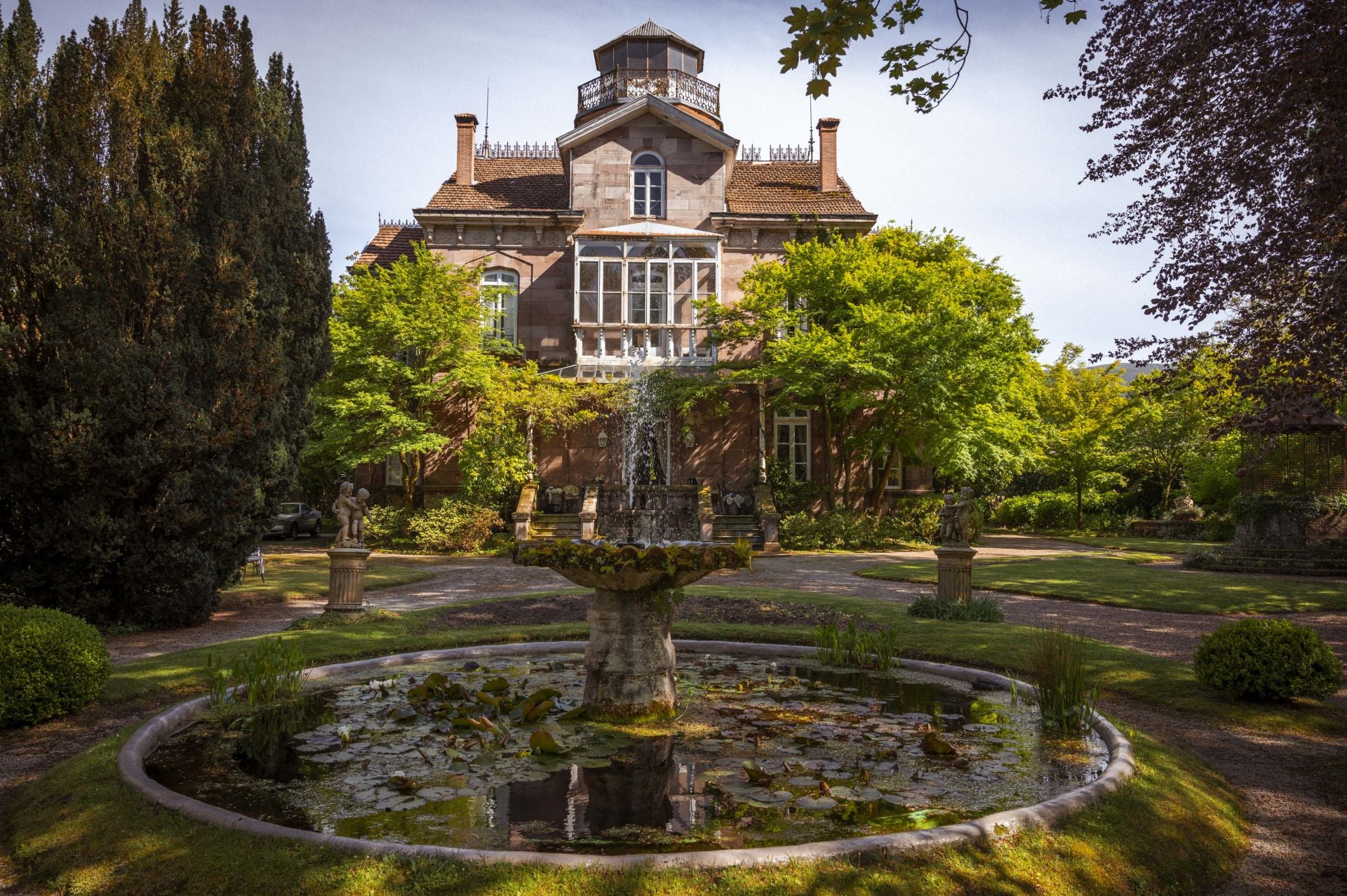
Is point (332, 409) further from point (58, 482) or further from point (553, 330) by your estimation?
point (58, 482)

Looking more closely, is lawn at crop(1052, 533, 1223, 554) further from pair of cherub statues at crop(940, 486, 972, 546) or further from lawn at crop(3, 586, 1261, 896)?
lawn at crop(3, 586, 1261, 896)

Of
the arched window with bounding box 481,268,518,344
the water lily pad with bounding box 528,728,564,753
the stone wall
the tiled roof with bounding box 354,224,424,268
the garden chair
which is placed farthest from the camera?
the tiled roof with bounding box 354,224,424,268

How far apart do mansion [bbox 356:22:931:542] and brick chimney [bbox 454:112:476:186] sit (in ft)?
0.17

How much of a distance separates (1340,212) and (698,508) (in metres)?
17.9

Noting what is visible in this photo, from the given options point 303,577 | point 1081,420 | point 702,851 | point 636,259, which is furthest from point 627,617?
point 1081,420

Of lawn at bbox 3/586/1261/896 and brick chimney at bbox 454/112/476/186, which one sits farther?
brick chimney at bbox 454/112/476/186

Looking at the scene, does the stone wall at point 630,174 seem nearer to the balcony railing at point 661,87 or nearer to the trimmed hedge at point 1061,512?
the balcony railing at point 661,87

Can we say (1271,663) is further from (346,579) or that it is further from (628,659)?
(346,579)

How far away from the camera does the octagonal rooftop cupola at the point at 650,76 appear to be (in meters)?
33.0

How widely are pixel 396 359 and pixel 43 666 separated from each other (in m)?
20.3

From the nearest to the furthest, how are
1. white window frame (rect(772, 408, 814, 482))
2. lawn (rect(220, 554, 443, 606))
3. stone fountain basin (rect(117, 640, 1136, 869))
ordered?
stone fountain basin (rect(117, 640, 1136, 869)) → lawn (rect(220, 554, 443, 606)) → white window frame (rect(772, 408, 814, 482))

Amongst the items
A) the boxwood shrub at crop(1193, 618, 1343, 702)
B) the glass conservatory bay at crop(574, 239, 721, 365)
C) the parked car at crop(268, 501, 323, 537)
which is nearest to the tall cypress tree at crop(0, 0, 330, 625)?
the boxwood shrub at crop(1193, 618, 1343, 702)

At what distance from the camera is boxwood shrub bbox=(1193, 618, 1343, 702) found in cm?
748

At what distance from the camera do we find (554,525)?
Result: 2477cm
